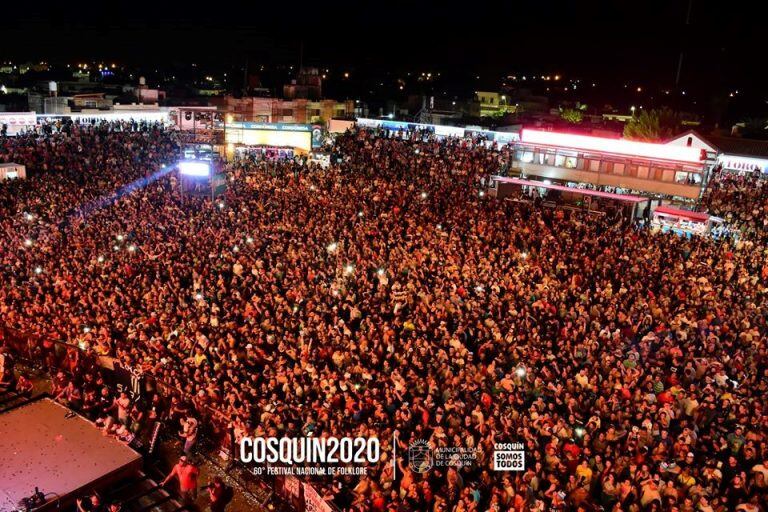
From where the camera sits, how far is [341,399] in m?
10.6

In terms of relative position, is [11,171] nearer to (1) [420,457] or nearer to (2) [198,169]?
(2) [198,169]

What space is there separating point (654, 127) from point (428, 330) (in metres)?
38.1

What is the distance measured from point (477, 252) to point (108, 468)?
406 inches

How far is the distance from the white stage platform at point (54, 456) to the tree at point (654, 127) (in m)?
42.0

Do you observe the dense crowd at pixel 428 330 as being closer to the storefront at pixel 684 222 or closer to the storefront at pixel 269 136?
the storefront at pixel 684 222

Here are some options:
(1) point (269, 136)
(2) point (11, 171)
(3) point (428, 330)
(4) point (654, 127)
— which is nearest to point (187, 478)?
(3) point (428, 330)

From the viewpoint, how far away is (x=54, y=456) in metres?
10.1

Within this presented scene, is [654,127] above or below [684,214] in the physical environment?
above

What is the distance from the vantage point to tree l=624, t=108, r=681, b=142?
146 ft

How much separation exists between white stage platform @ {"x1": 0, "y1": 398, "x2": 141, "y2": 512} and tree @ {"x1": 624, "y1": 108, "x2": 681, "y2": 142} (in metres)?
42.0

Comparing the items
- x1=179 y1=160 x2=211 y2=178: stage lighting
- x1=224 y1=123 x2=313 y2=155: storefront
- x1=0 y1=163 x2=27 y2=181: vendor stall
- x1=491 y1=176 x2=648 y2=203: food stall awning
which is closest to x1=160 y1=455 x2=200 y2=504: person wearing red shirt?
x1=179 y1=160 x2=211 y2=178: stage lighting

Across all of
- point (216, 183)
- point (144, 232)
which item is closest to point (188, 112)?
point (216, 183)

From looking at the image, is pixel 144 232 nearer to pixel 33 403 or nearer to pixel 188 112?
pixel 33 403

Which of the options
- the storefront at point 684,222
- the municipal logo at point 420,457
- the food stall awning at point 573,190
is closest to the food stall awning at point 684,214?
the storefront at point 684,222
